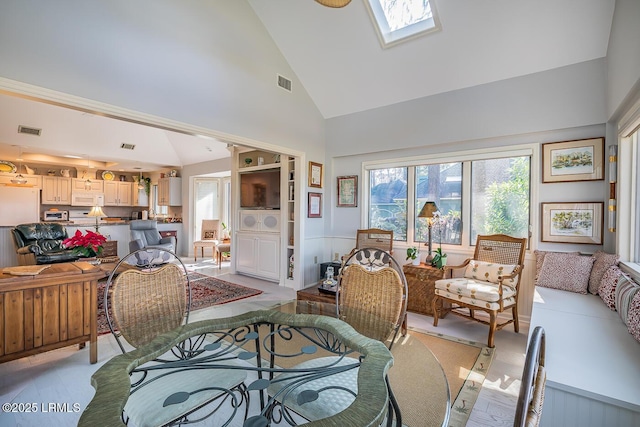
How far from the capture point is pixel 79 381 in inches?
85.5

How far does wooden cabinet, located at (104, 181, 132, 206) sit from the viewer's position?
28.2 ft

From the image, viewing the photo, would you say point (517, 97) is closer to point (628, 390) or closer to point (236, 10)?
point (628, 390)

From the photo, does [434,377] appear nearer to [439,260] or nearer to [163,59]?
[439,260]

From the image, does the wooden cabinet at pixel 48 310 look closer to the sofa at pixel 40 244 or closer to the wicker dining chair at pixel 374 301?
the wicker dining chair at pixel 374 301

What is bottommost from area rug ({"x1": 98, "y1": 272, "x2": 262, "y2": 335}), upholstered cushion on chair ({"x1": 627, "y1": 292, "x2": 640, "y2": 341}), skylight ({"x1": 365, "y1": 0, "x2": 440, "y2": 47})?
area rug ({"x1": 98, "y1": 272, "x2": 262, "y2": 335})

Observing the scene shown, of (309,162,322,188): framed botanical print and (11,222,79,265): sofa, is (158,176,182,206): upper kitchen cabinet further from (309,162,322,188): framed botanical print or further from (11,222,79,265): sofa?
(309,162,322,188): framed botanical print

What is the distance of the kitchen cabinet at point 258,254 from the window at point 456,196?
71.3 inches

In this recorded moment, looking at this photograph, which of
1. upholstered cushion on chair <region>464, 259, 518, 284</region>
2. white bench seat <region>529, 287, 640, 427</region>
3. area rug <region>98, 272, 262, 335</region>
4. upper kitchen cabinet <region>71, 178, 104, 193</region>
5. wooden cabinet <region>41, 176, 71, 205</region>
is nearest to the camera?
white bench seat <region>529, 287, 640, 427</region>

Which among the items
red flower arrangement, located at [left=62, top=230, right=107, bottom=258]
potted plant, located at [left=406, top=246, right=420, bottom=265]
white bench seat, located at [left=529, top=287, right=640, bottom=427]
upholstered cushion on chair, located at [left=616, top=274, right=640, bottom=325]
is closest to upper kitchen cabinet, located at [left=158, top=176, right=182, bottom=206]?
red flower arrangement, located at [left=62, top=230, right=107, bottom=258]

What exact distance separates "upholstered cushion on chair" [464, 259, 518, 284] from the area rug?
10.0 ft

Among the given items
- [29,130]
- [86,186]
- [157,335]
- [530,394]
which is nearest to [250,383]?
[157,335]

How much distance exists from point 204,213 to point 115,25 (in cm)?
591

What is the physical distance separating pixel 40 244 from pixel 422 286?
6720mm

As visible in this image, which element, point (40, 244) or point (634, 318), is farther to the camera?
point (40, 244)
